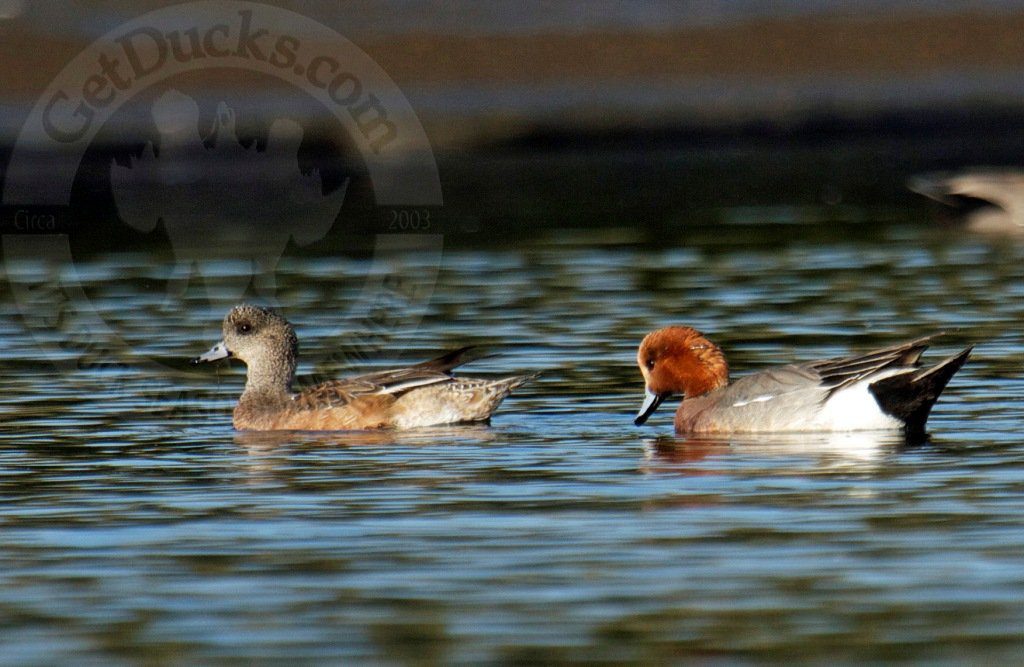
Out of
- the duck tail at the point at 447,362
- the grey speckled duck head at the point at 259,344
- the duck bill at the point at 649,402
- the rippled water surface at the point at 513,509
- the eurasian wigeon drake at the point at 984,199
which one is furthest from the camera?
the eurasian wigeon drake at the point at 984,199

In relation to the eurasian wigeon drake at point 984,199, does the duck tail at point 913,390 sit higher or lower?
lower

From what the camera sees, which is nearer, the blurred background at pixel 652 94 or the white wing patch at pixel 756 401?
the white wing patch at pixel 756 401

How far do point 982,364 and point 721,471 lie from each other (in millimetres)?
3980

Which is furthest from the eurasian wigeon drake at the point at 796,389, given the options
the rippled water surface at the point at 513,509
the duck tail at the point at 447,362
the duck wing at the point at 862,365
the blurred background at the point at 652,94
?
the blurred background at the point at 652,94

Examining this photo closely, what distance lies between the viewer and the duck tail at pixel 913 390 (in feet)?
36.2

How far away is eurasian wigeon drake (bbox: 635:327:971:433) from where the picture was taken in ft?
36.4

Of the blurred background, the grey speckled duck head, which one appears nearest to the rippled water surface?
the grey speckled duck head

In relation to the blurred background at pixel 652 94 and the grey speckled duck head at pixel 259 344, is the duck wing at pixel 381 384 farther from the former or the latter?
the blurred background at pixel 652 94

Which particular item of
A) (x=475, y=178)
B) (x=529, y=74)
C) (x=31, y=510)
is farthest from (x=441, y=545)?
(x=529, y=74)

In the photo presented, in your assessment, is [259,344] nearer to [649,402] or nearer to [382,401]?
[382,401]

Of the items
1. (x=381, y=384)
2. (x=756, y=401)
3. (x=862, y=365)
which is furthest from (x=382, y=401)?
(x=862, y=365)

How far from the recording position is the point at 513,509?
9508 mm

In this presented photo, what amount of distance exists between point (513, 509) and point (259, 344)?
12.9 ft

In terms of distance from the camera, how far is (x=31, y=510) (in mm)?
9797
